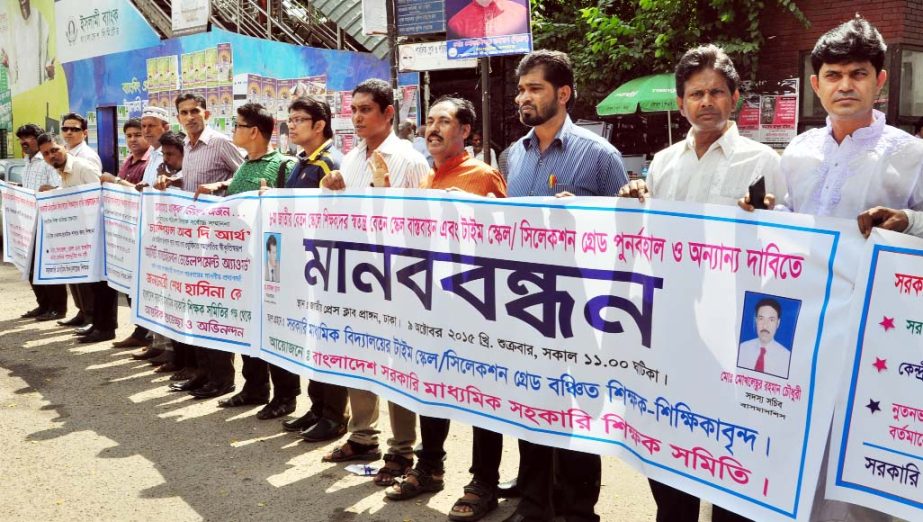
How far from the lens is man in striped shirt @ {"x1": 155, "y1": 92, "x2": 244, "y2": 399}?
6.14 m

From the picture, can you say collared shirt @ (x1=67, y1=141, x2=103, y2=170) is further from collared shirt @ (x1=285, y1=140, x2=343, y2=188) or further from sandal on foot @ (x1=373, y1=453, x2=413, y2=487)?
sandal on foot @ (x1=373, y1=453, x2=413, y2=487)

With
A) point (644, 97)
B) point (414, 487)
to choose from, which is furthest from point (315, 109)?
point (644, 97)

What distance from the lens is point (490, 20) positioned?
9.20m

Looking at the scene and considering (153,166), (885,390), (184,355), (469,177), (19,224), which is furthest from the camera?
(19,224)

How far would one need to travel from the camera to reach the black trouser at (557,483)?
3.51 meters

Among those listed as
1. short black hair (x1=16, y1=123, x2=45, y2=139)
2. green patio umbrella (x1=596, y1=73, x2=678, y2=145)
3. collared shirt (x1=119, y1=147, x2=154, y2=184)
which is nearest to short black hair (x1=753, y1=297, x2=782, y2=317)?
collared shirt (x1=119, y1=147, x2=154, y2=184)

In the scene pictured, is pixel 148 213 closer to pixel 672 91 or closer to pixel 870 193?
pixel 870 193

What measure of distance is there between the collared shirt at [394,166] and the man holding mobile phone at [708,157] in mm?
1738

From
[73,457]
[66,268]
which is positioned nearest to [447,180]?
[73,457]

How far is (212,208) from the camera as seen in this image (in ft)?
17.8

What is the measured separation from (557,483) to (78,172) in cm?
637

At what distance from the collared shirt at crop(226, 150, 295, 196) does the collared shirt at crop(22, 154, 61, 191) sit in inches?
163

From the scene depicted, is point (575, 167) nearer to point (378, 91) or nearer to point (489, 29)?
point (378, 91)

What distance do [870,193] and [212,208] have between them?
13.0 feet
